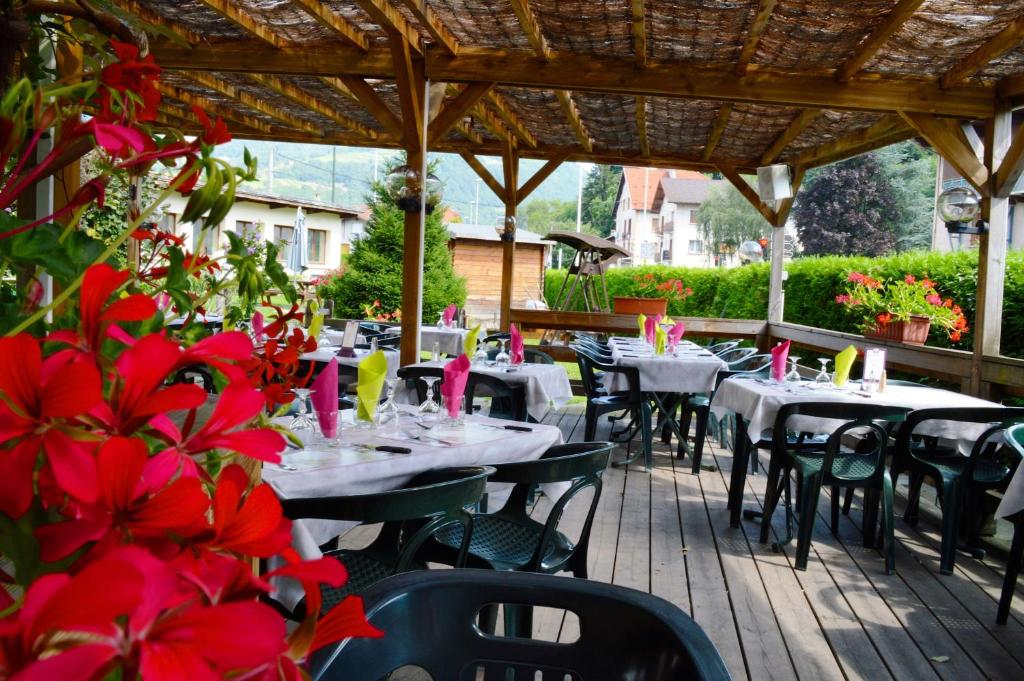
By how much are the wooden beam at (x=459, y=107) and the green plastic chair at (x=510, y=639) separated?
6421mm

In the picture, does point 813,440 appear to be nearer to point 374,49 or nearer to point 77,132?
point 374,49

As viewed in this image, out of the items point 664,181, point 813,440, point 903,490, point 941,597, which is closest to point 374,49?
point 813,440

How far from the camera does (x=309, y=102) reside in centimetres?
942

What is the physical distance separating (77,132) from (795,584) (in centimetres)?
423

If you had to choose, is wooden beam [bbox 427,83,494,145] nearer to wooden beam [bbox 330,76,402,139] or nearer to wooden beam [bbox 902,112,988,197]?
wooden beam [bbox 330,76,402,139]

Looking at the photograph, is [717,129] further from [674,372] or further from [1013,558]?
[1013,558]

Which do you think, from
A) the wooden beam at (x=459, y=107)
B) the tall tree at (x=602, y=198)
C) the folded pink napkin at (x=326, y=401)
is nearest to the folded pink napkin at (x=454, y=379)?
the folded pink napkin at (x=326, y=401)

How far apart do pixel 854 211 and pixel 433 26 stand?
28.0 meters

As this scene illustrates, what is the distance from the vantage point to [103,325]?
39 centimetres

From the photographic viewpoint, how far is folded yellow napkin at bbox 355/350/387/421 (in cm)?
322

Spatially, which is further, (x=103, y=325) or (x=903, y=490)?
(x=903, y=490)

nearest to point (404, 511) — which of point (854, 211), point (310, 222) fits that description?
point (310, 222)

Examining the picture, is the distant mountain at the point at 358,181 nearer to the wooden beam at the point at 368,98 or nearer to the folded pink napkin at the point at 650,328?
the folded pink napkin at the point at 650,328

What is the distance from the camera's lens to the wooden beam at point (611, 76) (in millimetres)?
6820
